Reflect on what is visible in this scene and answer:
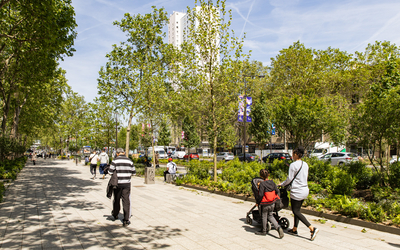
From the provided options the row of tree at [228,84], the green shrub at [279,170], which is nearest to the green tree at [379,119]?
the row of tree at [228,84]

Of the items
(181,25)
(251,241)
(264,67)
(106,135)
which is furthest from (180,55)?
(181,25)

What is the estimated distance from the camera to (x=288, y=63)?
93.4 ft

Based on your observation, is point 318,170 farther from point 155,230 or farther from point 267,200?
point 155,230

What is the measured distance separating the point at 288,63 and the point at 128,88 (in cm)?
1613

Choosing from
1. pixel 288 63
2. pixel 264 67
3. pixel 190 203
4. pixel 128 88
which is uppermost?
pixel 264 67

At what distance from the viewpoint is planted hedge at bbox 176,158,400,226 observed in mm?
7143

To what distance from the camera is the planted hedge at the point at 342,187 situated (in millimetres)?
7143

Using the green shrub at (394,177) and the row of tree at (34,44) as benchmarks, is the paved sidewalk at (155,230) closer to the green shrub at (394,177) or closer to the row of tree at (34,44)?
the green shrub at (394,177)

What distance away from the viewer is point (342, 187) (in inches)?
384

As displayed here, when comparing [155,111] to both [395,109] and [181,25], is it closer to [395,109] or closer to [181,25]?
[395,109]

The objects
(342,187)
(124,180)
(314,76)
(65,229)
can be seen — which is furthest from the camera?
(314,76)

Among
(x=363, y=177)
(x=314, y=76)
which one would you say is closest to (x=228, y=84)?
(x=363, y=177)

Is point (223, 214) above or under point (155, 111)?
under

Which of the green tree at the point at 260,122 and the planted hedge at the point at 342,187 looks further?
the green tree at the point at 260,122
